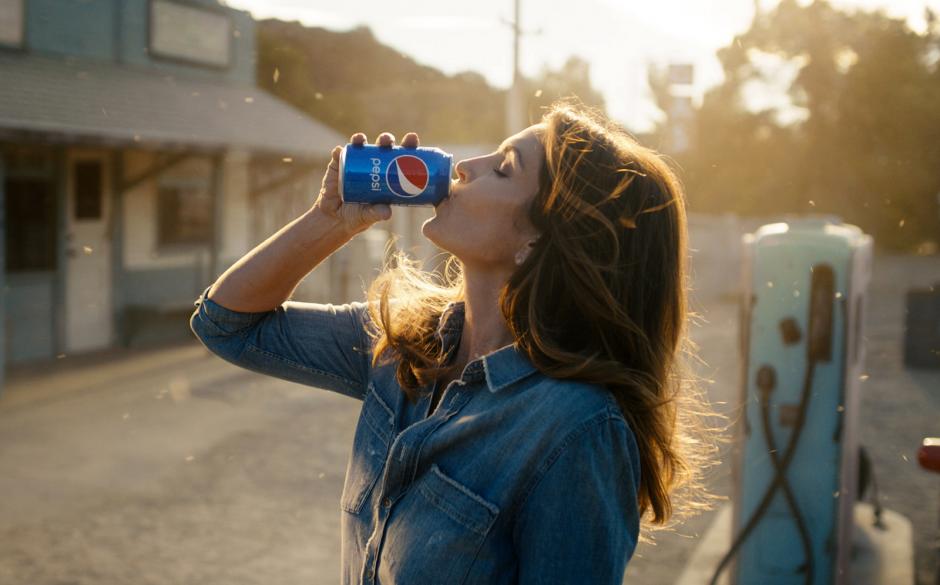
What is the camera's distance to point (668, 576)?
448 centimetres

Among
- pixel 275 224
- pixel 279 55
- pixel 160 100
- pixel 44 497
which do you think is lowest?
pixel 44 497

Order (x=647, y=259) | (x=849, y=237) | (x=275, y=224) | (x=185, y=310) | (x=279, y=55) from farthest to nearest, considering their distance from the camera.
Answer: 1. (x=275, y=224)
2. (x=279, y=55)
3. (x=185, y=310)
4. (x=849, y=237)
5. (x=647, y=259)

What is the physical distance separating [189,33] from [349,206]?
1060 centimetres

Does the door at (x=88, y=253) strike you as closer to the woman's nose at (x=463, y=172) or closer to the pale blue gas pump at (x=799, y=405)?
the pale blue gas pump at (x=799, y=405)

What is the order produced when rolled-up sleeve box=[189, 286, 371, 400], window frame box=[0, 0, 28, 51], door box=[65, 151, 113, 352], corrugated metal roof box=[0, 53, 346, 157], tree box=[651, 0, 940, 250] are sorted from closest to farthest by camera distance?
rolled-up sleeve box=[189, 286, 371, 400] → corrugated metal roof box=[0, 53, 346, 157] → window frame box=[0, 0, 28, 51] → door box=[65, 151, 113, 352] → tree box=[651, 0, 940, 250]

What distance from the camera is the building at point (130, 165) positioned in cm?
978

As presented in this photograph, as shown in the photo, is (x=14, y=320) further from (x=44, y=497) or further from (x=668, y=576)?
(x=668, y=576)

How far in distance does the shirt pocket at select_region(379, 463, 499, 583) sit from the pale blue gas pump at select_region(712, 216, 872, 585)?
100 inches

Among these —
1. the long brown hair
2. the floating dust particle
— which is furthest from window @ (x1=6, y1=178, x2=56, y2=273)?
the long brown hair

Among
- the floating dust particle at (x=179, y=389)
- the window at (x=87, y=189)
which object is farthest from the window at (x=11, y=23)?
the floating dust particle at (x=179, y=389)

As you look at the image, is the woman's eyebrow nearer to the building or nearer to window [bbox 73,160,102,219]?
the building

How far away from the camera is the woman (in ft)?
4.65

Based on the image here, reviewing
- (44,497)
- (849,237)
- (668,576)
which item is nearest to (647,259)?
(849,237)

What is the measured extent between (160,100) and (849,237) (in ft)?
29.1
